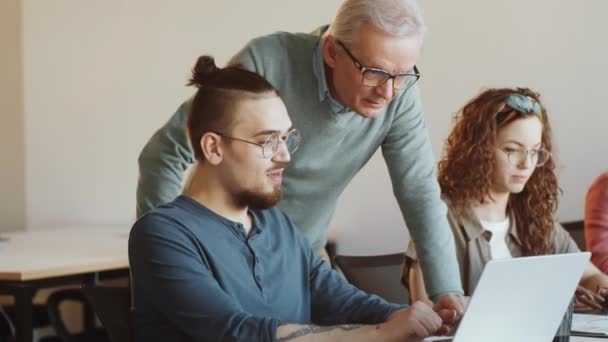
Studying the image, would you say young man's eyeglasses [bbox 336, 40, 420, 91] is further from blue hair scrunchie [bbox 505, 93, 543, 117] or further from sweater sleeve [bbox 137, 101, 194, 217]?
blue hair scrunchie [bbox 505, 93, 543, 117]

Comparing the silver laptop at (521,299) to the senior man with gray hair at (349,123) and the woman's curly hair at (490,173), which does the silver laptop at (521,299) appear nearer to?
the senior man with gray hair at (349,123)

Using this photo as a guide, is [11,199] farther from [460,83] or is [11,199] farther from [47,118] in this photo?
[460,83]

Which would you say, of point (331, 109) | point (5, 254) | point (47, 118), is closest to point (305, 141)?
point (331, 109)

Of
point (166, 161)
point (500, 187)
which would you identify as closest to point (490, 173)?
point (500, 187)

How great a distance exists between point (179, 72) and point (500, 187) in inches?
74.1

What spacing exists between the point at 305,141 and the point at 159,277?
602 millimetres

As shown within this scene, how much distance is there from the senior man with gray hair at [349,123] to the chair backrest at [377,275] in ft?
1.25

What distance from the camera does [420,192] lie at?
6.96 ft

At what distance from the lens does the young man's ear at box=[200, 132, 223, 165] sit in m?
1.72

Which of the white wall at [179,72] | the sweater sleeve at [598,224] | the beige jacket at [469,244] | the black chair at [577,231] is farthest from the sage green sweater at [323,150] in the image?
the white wall at [179,72]

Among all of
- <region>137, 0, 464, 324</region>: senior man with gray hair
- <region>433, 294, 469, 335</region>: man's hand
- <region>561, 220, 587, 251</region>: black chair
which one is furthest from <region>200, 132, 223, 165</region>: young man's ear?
<region>561, 220, 587, 251</region>: black chair

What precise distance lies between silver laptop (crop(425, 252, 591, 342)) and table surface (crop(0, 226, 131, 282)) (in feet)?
6.06

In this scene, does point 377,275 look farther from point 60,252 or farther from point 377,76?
point 60,252

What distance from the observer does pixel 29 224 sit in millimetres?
4027
